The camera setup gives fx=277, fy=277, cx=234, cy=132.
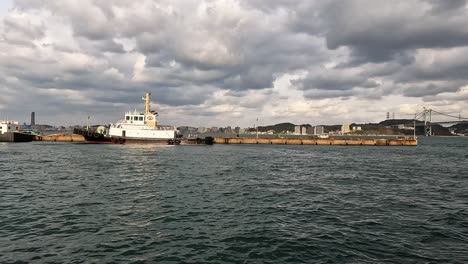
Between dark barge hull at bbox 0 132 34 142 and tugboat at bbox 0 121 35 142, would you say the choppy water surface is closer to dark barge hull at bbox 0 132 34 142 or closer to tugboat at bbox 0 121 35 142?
dark barge hull at bbox 0 132 34 142

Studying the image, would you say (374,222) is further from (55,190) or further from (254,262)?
(55,190)

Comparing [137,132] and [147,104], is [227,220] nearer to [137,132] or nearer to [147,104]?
[137,132]

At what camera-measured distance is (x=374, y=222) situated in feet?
45.1

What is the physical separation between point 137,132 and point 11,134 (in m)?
36.6

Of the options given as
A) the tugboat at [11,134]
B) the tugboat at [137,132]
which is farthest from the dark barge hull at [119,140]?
the tugboat at [11,134]

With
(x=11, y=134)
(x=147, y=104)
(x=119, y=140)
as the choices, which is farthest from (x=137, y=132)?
(x=11, y=134)

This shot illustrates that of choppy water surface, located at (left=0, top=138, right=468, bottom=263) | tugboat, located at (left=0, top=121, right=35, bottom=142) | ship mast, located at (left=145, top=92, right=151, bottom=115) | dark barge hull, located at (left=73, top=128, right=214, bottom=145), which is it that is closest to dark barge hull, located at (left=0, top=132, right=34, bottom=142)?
tugboat, located at (left=0, top=121, right=35, bottom=142)

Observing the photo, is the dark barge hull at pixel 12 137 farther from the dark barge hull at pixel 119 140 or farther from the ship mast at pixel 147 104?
the ship mast at pixel 147 104

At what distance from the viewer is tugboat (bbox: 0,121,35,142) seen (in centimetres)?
7462

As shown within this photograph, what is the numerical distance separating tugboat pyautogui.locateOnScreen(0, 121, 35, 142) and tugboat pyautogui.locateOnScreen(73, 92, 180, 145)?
1977 centimetres

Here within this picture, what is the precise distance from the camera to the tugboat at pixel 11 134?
74.6 metres

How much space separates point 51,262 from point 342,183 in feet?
72.6

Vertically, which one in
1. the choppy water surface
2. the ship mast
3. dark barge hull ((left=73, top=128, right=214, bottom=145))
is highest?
the ship mast

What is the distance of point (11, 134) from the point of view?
245ft
